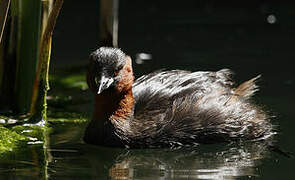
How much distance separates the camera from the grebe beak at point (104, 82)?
5917 millimetres

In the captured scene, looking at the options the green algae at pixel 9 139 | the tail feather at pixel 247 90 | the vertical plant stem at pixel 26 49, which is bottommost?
the green algae at pixel 9 139

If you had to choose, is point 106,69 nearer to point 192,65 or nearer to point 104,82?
point 104,82

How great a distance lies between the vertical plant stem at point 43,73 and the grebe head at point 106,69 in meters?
0.37

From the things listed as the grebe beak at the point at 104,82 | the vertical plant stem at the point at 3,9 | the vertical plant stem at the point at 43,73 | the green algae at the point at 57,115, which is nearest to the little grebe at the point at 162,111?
the grebe beak at the point at 104,82

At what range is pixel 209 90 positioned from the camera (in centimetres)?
654

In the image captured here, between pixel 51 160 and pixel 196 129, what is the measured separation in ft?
3.98

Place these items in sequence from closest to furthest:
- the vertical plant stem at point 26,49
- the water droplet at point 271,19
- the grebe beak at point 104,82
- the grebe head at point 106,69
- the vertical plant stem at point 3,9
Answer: the vertical plant stem at point 3,9, the grebe beak at point 104,82, the grebe head at point 106,69, the vertical plant stem at point 26,49, the water droplet at point 271,19

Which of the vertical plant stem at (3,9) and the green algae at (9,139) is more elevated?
the vertical plant stem at (3,9)

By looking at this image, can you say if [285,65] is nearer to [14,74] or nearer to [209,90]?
[209,90]

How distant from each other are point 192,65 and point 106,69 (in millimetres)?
3180

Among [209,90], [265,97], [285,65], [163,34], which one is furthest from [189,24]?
[209,90]

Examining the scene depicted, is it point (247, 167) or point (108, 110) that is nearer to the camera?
point (247, 167)

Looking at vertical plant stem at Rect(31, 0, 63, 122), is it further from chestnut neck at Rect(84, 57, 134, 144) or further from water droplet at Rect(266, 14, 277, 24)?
water droplet at Rect(266, 14, 277, 24)

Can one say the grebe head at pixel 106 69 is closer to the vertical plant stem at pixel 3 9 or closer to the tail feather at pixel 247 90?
the vertical plant stem at pixel 3 9
